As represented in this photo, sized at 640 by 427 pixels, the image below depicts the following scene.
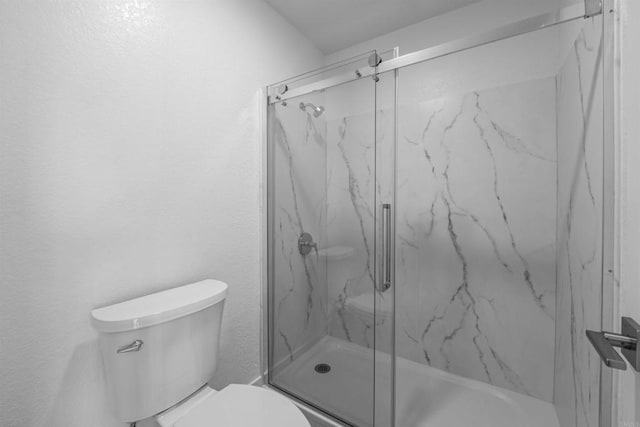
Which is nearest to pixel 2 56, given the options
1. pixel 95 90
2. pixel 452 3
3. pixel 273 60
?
pixel 95 90

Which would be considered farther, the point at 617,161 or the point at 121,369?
the point at 121,369

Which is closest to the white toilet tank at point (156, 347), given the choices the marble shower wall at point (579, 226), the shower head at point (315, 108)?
the shower head at point (315, 108)

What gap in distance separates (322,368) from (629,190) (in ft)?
4.90

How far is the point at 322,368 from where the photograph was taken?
1.55 meters

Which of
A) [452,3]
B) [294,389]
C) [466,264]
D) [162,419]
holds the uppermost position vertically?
[452,3]

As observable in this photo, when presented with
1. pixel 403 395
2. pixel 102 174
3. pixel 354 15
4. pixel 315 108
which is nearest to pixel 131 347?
pixel 102 174

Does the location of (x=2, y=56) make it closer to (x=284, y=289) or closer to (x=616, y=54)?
(x=284, y=289)

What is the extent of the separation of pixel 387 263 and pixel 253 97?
1171 millimetres

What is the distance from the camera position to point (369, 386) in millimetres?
1364

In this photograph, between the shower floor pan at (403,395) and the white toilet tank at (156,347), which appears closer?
the white toilet tank at (156,347)

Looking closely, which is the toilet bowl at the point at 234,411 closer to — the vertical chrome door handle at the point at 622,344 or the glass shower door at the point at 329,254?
the glass shower door at the point at 329,254

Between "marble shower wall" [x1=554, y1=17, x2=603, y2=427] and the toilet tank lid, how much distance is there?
136cm

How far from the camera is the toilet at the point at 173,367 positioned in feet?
2.95

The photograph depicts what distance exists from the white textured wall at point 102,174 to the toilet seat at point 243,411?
36 centimetres
